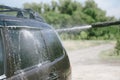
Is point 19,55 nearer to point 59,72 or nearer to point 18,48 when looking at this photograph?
point 18,48

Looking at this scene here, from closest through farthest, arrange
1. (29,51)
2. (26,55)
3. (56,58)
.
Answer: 1. (26,55)
2. (29,51)
3. (56,58)

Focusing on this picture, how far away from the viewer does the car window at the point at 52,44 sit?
4.87 meters

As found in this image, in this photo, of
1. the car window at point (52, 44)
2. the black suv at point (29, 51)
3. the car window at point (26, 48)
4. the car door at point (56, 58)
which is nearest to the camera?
the black suv at point (29, 51)

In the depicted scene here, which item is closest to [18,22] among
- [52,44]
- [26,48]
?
[26,48]

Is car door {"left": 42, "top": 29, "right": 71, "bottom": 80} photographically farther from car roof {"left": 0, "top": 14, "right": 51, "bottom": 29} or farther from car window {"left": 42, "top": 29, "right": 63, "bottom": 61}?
car roof {"left": 0, "top": 14, "right": 51, "bottom": 29}

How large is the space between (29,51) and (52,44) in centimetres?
97

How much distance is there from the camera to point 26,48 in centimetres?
408

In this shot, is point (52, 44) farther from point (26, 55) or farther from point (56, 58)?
point (26, 55)

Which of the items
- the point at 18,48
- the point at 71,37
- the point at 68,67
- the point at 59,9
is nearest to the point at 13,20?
the point at 18,48

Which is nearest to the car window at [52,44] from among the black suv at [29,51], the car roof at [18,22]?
the black suv at [29,51]

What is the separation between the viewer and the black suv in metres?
3.54

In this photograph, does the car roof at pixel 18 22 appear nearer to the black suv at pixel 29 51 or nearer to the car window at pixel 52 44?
the black suv at pixel 29 51

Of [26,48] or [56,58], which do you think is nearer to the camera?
[26,48]

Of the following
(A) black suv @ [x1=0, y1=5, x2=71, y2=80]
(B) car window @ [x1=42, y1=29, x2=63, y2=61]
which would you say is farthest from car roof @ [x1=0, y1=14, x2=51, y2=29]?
(B) car window @ [x1=42, y1=29, x2=63, y2=61]
